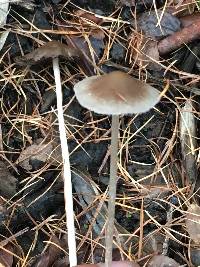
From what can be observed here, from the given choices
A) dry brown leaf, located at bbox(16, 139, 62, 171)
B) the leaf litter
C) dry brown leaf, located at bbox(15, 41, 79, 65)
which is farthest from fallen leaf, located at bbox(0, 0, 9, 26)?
dry brown leaf, located at bbox(16, 139, 62, 171)

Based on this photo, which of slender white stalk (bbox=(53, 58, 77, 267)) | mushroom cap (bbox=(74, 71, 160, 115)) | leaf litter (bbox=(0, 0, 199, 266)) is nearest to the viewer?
mushroom cap (bbox=(74, 71, 160, 115))

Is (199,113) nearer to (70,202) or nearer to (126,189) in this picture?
(126,189)

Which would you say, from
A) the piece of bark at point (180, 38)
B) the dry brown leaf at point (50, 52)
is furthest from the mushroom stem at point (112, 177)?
the piece of bark at point (180, 38)

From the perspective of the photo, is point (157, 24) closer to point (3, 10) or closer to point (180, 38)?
point (180, 38)

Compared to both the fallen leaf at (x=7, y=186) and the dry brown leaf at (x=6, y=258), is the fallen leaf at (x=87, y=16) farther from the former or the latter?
the dry brown leaf at (x=6, y=258)

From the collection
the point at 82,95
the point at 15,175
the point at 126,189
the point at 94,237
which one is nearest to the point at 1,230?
the point at 15,175

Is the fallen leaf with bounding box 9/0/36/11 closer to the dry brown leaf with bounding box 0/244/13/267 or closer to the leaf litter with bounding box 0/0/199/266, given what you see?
the leaf litter with bounding box 0/0/199/266

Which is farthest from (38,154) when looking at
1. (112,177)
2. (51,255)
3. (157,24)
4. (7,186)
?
(157,24)
